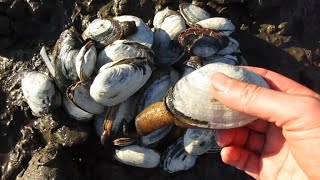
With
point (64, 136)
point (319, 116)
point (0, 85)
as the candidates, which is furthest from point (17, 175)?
point (319, 116)

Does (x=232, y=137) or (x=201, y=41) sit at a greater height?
(x=201, y=41)

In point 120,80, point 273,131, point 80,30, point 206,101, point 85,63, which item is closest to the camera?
point 206,101

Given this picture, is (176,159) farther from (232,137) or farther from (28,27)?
(28,27)

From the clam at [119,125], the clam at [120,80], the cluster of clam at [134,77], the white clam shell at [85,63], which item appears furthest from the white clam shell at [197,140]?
the white clam shell at [85,63]

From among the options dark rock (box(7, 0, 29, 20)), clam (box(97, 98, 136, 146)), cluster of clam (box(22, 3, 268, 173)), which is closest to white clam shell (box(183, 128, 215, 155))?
cluster of clam (box(22, 3, 268, 173))

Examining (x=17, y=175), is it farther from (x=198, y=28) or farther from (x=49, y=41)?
(x=198, y=28)

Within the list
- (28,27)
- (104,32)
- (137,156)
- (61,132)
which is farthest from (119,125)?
(28,27)
